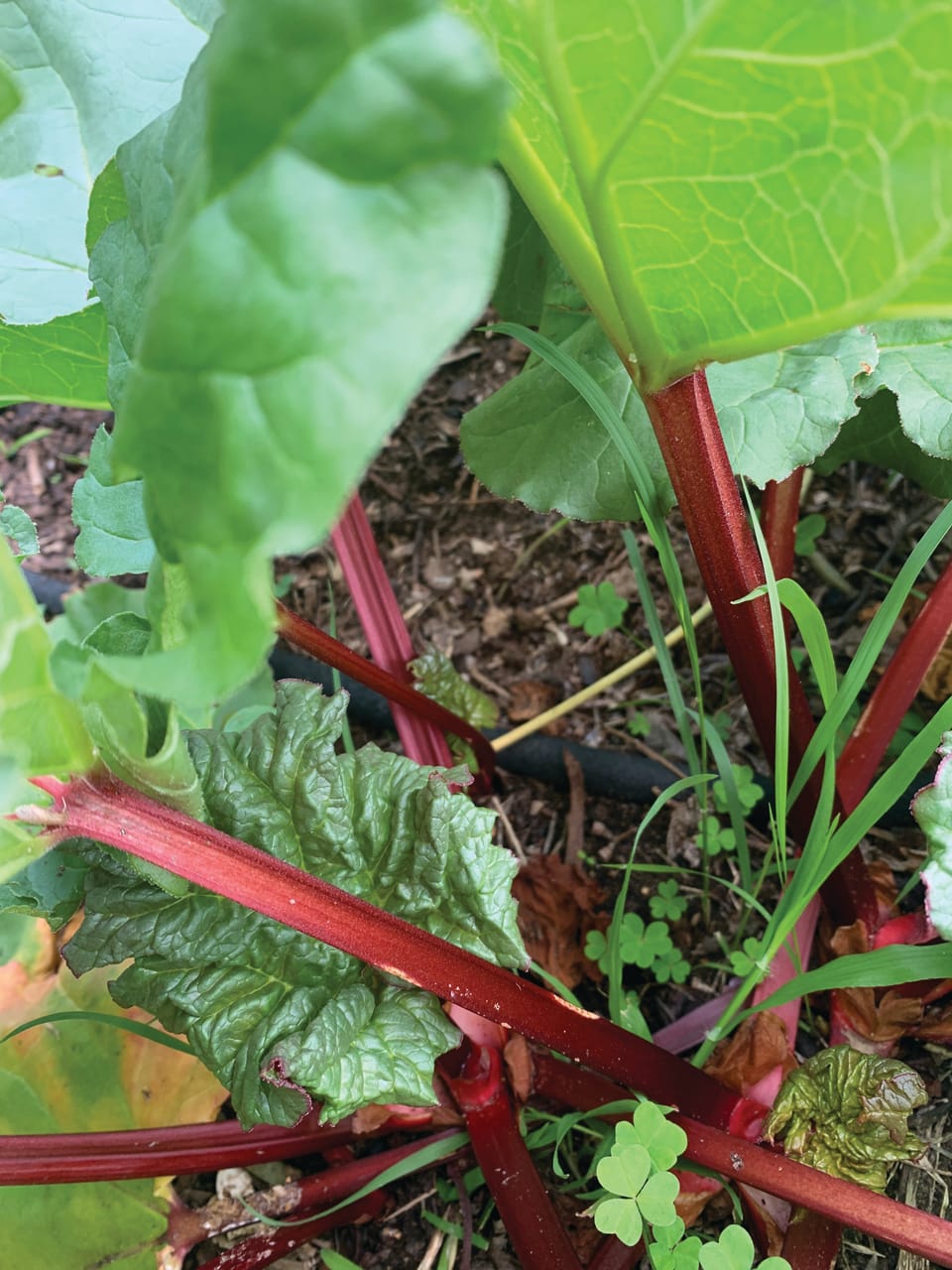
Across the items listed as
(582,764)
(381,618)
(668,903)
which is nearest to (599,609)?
(582,764)

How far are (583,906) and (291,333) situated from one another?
1061mm

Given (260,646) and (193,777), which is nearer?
(260,646)

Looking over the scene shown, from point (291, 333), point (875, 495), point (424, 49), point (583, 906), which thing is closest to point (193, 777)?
point (291, 333)

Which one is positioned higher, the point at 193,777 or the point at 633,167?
the point at 633,167

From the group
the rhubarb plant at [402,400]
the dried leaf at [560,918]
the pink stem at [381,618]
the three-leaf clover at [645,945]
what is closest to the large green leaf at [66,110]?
the rhubarb plant at [402,400]

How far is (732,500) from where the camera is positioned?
97 cm

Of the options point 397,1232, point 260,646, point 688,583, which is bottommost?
point 397,1232

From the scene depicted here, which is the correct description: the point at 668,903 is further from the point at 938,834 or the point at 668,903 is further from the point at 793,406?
the point at 793,406

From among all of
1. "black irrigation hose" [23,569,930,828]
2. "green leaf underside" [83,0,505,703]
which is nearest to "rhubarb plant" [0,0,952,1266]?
"green leaf underside" [83,0,505,703]

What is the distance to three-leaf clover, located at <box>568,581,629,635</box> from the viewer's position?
1.66 m

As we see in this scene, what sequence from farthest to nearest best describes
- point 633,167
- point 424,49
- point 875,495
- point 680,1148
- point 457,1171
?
point 875,495 < point 457,1171 < point 680,1148 < point 633,167 < point 424,49

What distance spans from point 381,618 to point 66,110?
0.79 metres

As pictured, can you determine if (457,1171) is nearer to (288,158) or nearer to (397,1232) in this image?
Answer: (397,1232)

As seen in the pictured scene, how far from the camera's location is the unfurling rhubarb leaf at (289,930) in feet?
3.08
